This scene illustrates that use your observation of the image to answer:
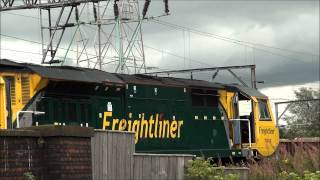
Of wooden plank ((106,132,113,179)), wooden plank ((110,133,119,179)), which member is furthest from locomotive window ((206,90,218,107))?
wooden plank ((106,132,113,179))

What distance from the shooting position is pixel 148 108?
1931 centimetres

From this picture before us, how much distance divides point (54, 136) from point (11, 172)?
0.90 meters

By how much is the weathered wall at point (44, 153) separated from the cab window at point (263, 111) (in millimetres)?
15619

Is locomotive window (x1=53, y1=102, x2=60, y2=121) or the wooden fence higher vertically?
locomotive window (x1=53, y1=102, x2=60, y2=121)

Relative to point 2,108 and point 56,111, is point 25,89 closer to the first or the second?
point 56,111

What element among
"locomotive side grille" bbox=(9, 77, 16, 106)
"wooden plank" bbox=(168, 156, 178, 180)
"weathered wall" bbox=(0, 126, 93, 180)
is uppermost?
"locomotive side grille" bbox=(9, 77, 16, 106)

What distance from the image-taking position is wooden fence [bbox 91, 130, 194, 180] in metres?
11.1

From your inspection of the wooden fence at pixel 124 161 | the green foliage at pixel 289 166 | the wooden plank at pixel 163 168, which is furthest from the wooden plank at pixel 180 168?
the green foliage at pixel 289 166

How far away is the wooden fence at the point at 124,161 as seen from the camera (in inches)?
436

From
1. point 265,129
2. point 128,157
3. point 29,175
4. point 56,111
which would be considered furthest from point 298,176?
point 265,129

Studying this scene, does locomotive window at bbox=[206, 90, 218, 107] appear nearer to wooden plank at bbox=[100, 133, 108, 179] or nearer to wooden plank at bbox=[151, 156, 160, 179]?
wooden plank at bbox=[151, 156, 160, 179]

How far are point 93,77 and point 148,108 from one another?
2.85 m

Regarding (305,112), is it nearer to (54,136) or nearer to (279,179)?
(279,179)

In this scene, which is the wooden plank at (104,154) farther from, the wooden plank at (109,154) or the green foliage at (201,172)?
the green foliage at (201,172)
